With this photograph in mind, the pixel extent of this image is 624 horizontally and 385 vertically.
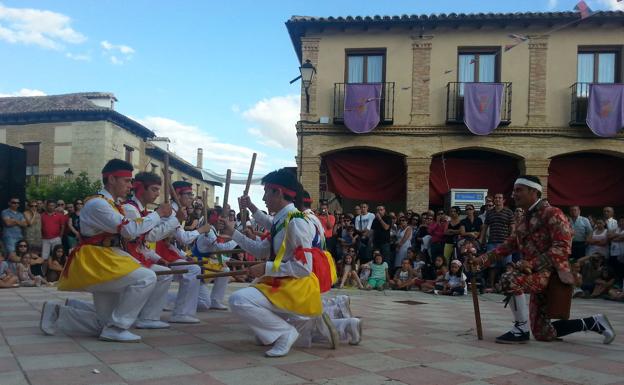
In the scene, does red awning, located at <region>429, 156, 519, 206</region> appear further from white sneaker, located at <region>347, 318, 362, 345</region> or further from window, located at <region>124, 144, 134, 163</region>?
window, located at <region>124, 144, 134, 163</region>

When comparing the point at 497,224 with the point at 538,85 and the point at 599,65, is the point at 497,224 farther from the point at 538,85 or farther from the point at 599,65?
the point at 599,65

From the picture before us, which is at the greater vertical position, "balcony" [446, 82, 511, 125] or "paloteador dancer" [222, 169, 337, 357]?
"balcony" [446, 82, 511, 125]

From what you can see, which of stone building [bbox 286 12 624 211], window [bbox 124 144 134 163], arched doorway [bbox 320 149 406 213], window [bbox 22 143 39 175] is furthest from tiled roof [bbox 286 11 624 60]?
window [bbox 22 143 39 175]

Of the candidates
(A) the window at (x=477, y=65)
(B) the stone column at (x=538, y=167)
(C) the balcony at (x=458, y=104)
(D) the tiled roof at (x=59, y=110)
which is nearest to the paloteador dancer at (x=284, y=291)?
(C) the balcony at (x=458, y=104)

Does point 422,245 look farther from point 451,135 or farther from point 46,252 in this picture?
point 46,252

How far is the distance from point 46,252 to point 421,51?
1098 centimetres

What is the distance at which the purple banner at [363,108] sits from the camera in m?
15.4

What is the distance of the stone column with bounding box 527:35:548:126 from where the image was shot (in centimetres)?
1538

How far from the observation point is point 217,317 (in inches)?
252

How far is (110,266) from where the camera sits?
459cm

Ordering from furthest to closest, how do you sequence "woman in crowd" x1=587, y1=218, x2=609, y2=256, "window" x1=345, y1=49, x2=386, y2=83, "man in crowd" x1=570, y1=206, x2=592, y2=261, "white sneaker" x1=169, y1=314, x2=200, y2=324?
1. "window" x1=345, y1=49, x2=386, y2=83
2. "man in crowd" x1=570, y1=206, x2=592, y2=261
3. "woman in crowd" x1=587, y1=218, x2=609, y2=256
4. "white sneaker" x1=169, y1=314, x2=200, y2=324

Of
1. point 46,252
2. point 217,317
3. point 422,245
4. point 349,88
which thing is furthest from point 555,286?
point 349,88

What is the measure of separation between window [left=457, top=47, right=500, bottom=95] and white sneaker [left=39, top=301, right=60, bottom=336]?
13.3 m

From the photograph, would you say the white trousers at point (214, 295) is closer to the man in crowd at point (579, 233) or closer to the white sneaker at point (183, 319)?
the white sneaker at point (183, 319)
